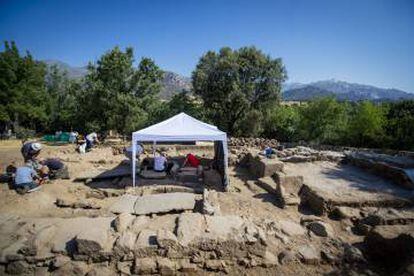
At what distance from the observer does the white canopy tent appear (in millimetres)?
8539

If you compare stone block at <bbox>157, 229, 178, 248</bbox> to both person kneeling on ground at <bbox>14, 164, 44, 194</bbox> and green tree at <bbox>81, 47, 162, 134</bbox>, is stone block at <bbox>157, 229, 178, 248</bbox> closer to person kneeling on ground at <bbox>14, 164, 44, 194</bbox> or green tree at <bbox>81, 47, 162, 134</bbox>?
person kneeling on ground at <bbox>14, 164, 44, 194</bbox>

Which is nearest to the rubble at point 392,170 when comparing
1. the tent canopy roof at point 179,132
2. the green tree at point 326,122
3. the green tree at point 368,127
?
the tent canopy roof at point 179,132

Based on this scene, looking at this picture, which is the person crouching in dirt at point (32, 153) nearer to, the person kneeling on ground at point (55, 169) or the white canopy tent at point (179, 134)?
the person kneeling on ground at point (55, 169)

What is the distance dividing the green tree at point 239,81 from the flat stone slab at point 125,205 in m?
19.1

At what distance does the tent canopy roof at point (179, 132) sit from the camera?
28.1 ft

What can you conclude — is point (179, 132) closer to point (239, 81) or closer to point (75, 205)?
point (75, 205)

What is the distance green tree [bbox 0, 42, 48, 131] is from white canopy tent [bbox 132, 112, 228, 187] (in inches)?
1001

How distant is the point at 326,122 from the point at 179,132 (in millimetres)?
25757

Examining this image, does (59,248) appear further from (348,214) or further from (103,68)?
(103,68)

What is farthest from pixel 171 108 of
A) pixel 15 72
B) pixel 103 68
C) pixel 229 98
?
pixel 15 72

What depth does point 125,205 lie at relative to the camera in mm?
6602

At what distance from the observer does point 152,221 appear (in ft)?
17.9

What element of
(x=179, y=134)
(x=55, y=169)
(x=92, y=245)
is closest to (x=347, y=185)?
(x=179, y=134)

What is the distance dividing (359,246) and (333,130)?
27300 millimetres
